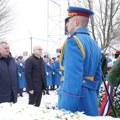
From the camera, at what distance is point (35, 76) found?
8.05m

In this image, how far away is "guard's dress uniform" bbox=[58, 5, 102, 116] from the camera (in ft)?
9.94

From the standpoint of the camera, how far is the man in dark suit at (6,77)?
5906 mm

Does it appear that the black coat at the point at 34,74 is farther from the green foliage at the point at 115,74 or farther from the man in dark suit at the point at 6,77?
the green foliage at the point at 115,74

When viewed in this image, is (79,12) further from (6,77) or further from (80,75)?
(6,77)

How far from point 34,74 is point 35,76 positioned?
2.2 inches

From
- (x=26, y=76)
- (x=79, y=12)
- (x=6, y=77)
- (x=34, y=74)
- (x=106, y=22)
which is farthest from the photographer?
(x=106, y=22)

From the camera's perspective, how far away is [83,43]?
3.14m

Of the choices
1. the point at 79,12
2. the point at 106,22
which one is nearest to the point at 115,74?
the point at 79,12

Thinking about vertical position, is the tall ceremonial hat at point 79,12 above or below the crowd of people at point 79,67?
above

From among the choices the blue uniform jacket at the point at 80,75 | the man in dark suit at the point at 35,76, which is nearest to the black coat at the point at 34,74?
the man in dark suit at the point at 35,76

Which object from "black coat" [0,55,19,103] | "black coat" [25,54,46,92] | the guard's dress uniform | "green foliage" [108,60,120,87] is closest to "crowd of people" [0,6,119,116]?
the guard's dress uniform

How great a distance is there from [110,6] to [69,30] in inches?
397

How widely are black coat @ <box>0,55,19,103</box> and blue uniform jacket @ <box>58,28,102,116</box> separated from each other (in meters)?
2.79

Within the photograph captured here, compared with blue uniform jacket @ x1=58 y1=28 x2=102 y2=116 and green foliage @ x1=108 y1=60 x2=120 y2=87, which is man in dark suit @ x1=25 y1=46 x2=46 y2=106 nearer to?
green foliage @ x1=108 y1=60 x2=120 y2=87
